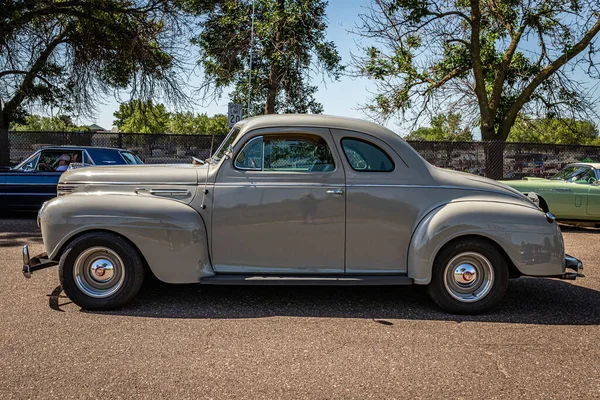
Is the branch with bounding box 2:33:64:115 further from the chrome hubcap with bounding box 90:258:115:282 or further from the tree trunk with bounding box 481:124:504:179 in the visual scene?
the chrome hubcap with bounding box 90:258:115:282

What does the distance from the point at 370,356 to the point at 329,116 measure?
2513 mm

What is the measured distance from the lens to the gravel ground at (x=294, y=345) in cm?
332

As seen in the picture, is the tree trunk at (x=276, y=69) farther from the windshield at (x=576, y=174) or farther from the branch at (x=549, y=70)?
the windshield at (x=576, y=174)

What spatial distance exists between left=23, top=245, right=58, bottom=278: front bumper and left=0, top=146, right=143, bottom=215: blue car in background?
231 inches

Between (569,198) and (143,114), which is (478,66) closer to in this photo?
(569,198)

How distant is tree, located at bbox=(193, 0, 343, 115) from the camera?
60.6 feet

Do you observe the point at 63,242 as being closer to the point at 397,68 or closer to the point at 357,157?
the point at 357,157

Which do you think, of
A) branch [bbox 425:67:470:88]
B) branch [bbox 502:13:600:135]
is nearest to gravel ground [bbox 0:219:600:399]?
branch [bbox 425:67:470:88]

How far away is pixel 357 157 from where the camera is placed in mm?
4984

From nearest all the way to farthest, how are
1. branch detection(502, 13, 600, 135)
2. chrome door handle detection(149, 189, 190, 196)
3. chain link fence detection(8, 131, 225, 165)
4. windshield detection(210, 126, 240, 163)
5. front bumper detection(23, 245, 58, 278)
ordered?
front bumper detection(23, 245, 58, 278), chrome door handle detection(149, 189, 190, 196), windshield detection(210, 126, 240, 163), chain link fence detection(8, 131, 225, 165), branch detection(502, 13, 600, 135)

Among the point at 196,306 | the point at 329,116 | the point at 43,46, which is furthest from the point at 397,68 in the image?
the point at 196,306

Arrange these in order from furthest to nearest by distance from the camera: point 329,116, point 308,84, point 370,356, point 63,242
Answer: point 308,84
point 329,116
point 63,242
point 370,356

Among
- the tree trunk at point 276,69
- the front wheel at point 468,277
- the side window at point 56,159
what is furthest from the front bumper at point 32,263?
the tree trunk at point 276,69

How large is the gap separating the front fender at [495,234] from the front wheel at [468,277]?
0.10 metres
